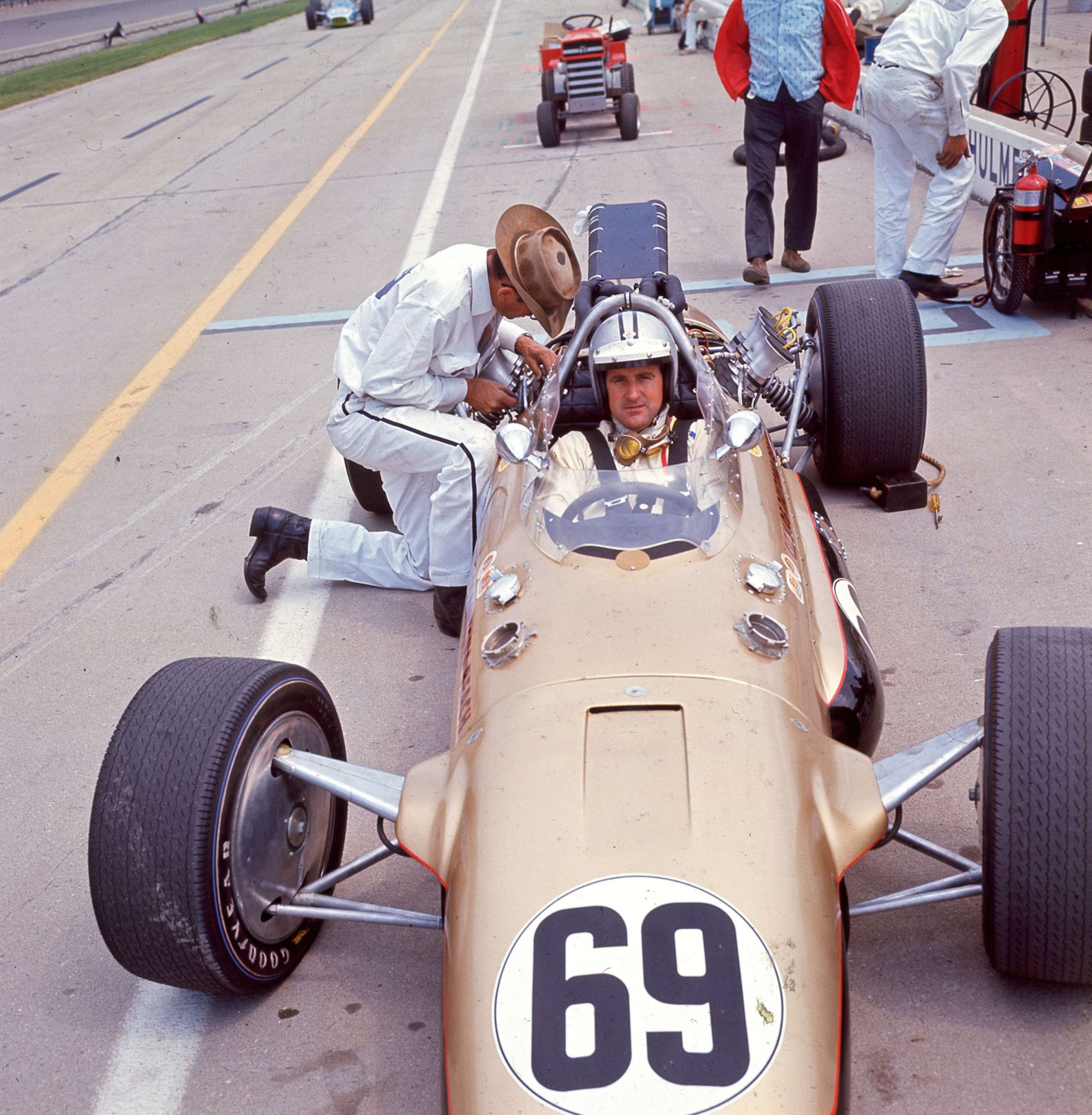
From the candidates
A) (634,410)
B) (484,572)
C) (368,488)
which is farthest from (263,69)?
(484,572)

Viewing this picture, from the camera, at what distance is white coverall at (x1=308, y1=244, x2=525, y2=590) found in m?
5.12

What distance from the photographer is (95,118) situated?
2288cm

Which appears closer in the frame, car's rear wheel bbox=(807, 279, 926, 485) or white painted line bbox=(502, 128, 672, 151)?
car's rear wheel bbox=(807, 279, 926, 485)

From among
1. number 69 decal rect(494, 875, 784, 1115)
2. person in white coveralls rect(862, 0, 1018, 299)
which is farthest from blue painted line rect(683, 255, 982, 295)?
number 69 decal rect(494, 875, 784, 1115)

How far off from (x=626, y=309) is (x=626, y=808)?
2301 mm

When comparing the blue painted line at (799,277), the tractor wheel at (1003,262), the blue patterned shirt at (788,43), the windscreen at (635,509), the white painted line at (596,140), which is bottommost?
the white painted line at (596,140)

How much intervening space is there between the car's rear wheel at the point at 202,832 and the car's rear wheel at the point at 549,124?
13.6 m

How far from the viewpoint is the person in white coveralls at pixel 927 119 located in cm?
798

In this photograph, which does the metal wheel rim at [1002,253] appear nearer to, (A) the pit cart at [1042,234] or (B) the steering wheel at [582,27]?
(A) the pit cart at [1042,234]

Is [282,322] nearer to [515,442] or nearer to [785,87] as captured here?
[785,87]

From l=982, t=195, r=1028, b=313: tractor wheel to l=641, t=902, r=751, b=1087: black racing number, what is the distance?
632 cm

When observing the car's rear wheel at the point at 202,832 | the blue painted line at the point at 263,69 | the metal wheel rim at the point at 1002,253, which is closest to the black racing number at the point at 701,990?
the car's rear wheel at the point at 202,832

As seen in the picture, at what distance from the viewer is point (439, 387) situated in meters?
5.36

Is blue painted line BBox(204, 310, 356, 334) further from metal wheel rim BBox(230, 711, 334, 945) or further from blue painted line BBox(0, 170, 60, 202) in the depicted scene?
blue painted line BBox(0, 170, 60, 202)
